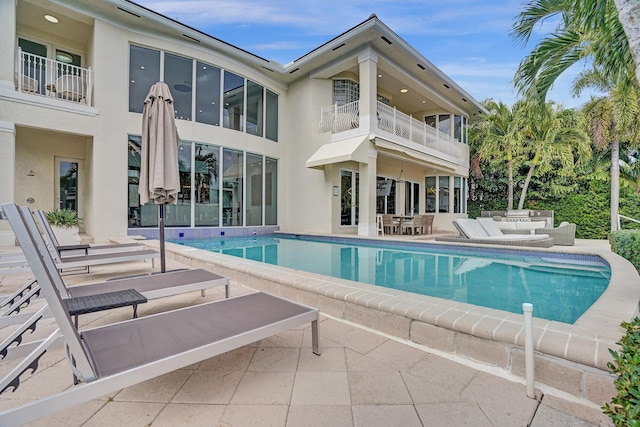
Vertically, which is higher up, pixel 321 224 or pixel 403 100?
pixel 403 100

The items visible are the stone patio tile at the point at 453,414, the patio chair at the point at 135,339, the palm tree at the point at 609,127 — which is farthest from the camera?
the palm tree at the point at 609,127

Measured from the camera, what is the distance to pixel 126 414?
183cm

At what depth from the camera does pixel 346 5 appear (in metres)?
12.6

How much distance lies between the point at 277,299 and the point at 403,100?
1744 centimetres

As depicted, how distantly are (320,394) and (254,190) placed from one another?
13.1 meters

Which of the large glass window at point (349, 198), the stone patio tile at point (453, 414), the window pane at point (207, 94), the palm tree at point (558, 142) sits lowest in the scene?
the stone patio tile at point (453, 414)

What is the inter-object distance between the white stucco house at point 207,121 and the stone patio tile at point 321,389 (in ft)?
32.3

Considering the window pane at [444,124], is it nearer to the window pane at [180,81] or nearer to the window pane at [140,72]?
the window pane at [180,81]

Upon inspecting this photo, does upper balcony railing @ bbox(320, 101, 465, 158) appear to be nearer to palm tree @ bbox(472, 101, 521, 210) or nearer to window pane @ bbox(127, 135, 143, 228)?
palm tree @ bbox(472, 101, 521, 210)

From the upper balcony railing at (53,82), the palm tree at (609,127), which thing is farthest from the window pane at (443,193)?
the upper balcony railing at (53,82)

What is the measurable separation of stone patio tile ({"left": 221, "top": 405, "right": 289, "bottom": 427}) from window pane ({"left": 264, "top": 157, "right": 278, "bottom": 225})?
13324mm

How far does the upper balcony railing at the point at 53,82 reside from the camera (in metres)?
9.98

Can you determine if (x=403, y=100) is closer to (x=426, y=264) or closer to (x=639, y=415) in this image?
(x=426, y=264)

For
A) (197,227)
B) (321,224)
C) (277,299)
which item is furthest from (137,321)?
(321,224)
